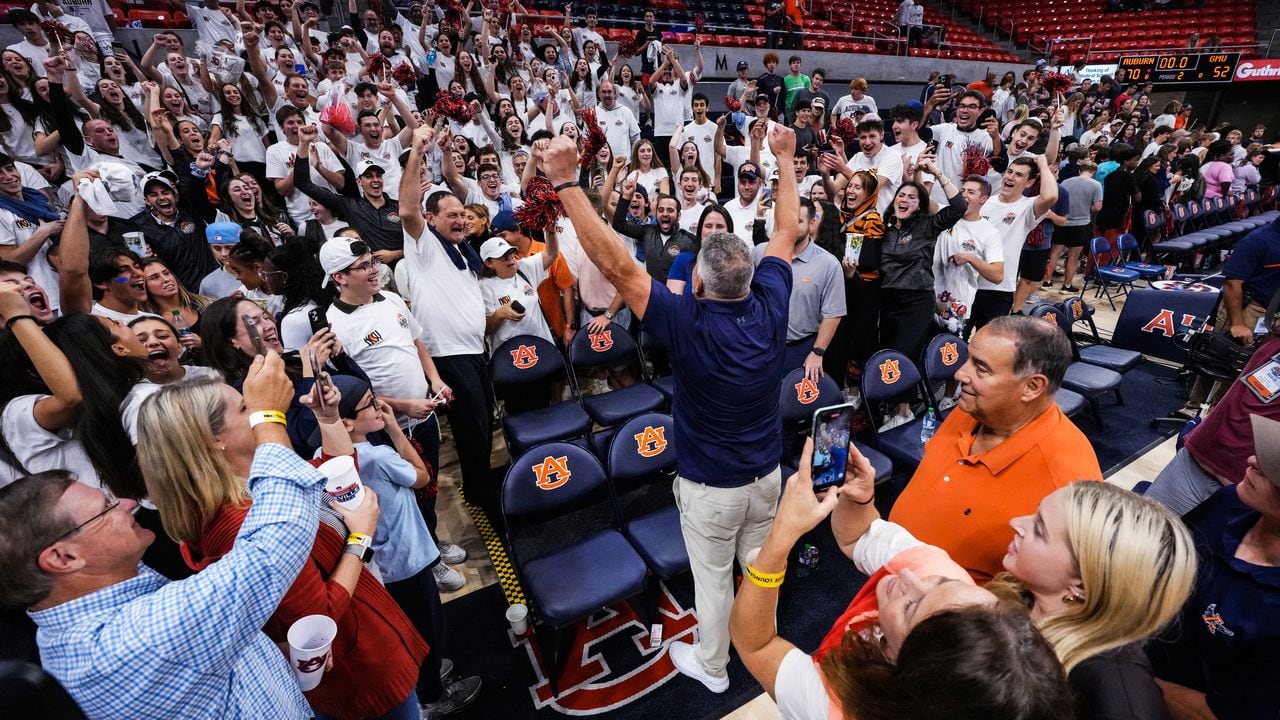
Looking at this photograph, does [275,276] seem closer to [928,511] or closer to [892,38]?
[928,511]

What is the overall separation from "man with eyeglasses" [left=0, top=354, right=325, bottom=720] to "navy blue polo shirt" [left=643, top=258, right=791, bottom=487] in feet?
4.13

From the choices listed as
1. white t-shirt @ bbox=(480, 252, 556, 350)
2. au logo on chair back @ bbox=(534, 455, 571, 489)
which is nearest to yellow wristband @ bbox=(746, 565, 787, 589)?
au logo on chair back @ bbox=(534, 455, 571, 489)

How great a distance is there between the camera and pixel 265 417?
57.1 inches

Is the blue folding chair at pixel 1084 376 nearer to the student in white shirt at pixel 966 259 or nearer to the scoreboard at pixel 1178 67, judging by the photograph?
the student in white shirt at pixel 966 259

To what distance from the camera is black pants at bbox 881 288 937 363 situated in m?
4.38

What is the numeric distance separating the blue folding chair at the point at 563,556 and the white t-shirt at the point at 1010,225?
12.6 ft

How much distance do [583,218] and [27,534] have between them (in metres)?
1.57

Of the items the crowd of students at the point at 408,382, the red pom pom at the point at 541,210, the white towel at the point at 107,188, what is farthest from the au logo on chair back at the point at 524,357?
the white towel at the point at 107,188

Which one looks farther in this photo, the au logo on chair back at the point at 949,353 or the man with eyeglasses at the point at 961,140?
the man with eyeglasses at the point at 961,140

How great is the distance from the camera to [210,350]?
2.48m

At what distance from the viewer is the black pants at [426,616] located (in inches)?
88.2

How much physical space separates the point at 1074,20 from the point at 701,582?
81.1 feet

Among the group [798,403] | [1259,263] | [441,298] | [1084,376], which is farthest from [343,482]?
[1259,263]

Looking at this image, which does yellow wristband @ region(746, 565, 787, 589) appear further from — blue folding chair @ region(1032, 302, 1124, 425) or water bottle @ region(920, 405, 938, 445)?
blue folding chair @ region(1032, 302, 1124, 425)
